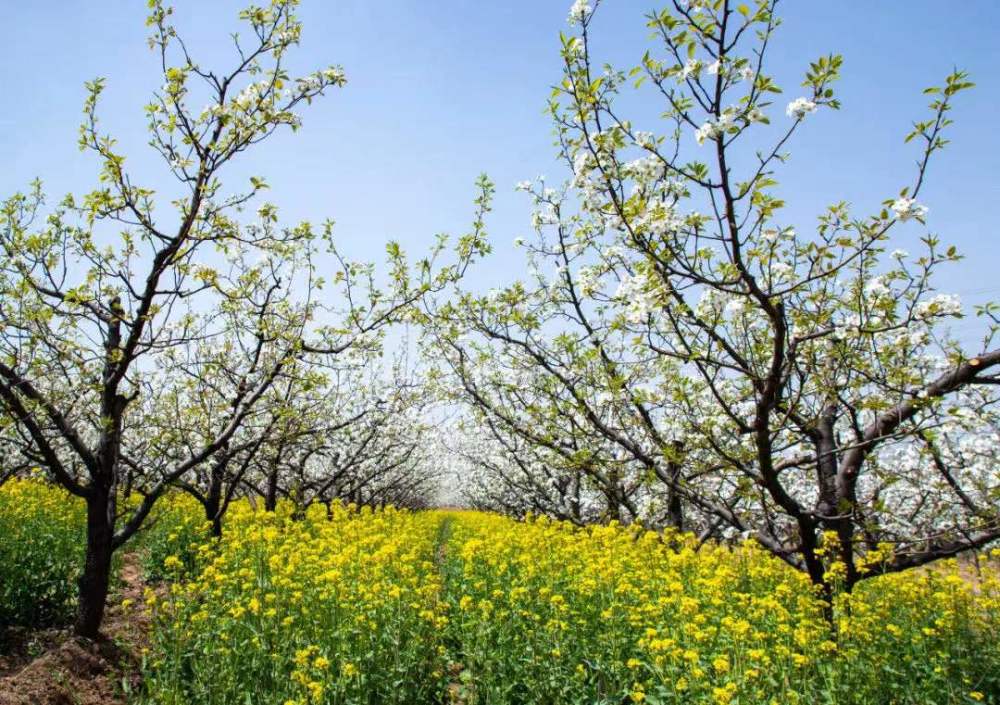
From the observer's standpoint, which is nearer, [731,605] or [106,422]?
[106,422]

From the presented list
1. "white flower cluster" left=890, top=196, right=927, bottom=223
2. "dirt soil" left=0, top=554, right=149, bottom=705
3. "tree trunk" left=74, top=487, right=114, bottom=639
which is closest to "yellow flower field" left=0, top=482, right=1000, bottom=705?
"dirt soil" left=0, top=554, right=149, bottom=705

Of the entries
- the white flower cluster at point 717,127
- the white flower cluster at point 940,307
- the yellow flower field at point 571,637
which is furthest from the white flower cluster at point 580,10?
the yellow flower field at point 571,637

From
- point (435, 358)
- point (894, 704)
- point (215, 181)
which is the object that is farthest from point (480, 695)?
point (435, 358)

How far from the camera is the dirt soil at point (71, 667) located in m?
5.51

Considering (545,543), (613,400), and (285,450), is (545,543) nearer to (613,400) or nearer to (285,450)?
(613,400)

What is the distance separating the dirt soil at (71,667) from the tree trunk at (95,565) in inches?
7.1

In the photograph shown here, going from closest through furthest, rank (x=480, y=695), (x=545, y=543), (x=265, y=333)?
(x=480, y=695), (x=265, y=333), (x=545, y=543)

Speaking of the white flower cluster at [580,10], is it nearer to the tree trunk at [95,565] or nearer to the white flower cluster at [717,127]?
the white flower cluster at [717,127]

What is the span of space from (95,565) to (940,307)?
27.0ft

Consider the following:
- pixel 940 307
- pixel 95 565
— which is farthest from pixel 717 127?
pixel 95 565

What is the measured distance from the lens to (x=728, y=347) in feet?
15.5

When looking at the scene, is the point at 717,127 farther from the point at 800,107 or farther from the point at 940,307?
the point at 940,307

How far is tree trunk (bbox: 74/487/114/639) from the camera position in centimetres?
653

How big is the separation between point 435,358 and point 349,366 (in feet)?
5.96
